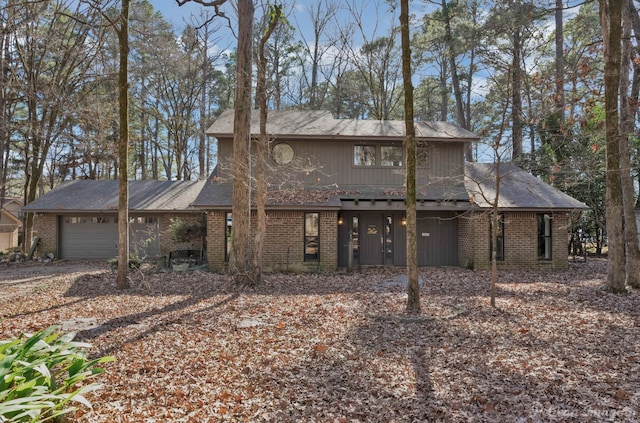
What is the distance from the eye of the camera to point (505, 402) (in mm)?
3959

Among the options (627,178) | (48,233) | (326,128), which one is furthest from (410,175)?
(48,233)

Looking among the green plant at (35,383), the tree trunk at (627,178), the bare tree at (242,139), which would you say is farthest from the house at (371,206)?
the green plant at (35,383)

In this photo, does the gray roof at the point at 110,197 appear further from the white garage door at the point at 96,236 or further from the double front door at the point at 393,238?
the double front door at the point at 393,238

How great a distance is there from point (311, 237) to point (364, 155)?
12.2 feet

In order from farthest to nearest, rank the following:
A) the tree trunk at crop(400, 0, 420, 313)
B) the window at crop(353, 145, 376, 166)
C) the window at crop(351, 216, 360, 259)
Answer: the window at crop(353, 145, 376, 166) < the window at crop(351, 216, 360, 259) < the tree trunk at crop(400, 0, 420, 313)

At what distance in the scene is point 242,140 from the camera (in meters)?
11.3

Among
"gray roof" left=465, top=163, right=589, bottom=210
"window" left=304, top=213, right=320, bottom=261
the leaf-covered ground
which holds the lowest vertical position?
the leaf-covered ground

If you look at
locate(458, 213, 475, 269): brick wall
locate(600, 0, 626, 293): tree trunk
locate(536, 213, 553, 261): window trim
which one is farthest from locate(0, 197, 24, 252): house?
locate(600, 0, 626, 293): tree trunk

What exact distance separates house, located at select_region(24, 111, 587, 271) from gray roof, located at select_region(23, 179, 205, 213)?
282 mm

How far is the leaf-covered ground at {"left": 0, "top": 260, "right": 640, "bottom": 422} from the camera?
151 inches

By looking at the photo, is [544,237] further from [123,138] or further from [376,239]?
[123,138]

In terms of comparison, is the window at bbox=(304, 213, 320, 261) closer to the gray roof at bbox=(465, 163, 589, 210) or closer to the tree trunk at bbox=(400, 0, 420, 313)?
the gray roof at bbox=(465, 163, 589, 210)

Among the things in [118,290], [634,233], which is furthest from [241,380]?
[634,233]

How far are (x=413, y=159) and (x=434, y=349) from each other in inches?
134
